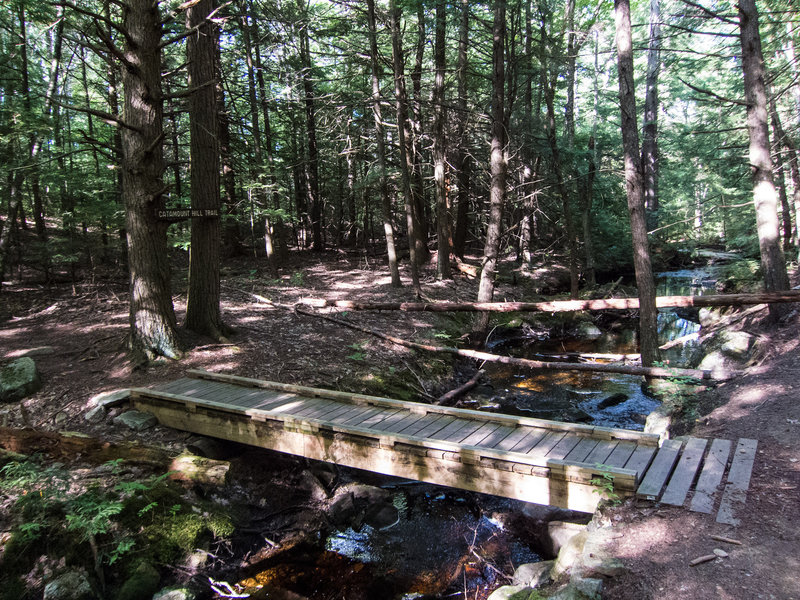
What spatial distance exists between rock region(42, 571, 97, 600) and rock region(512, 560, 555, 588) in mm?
3957

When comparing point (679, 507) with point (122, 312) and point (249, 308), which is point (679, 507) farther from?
point (122, 312)

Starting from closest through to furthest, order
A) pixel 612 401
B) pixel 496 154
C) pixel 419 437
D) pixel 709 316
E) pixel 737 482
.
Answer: pixel 737 482 → pixel 419 437 → pixel 612 401 → pixel 496 154 → pixel 709 316

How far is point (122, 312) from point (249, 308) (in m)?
2.97

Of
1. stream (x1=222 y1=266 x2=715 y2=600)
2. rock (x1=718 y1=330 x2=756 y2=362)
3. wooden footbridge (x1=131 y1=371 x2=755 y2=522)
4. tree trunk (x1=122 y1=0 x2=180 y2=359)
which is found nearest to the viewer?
wooden footbridge (x1=131 y1=371 x2=755 y2=522)

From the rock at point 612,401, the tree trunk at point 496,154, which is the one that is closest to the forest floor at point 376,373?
the tree trunk at point 496,154

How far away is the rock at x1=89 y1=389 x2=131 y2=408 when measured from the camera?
698cm

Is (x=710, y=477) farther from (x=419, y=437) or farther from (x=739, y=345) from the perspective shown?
(x=739, y=345)

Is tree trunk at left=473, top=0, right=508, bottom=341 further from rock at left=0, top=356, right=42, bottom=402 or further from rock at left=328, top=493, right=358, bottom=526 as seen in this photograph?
rock at left=0, top=356, right=42, bottom=402

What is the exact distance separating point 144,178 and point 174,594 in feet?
21.0

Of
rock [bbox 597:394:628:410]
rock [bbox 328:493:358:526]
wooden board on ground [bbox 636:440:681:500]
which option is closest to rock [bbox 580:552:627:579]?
wooden board on ground [bbox 636:440:681:500]

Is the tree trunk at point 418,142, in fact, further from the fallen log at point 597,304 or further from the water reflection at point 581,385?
the water reflection at point 581,385

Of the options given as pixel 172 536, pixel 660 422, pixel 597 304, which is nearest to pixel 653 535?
pixel 660 422

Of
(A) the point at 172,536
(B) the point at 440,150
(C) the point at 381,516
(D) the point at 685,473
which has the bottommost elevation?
(C) the point at 381,516

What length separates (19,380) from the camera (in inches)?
285
